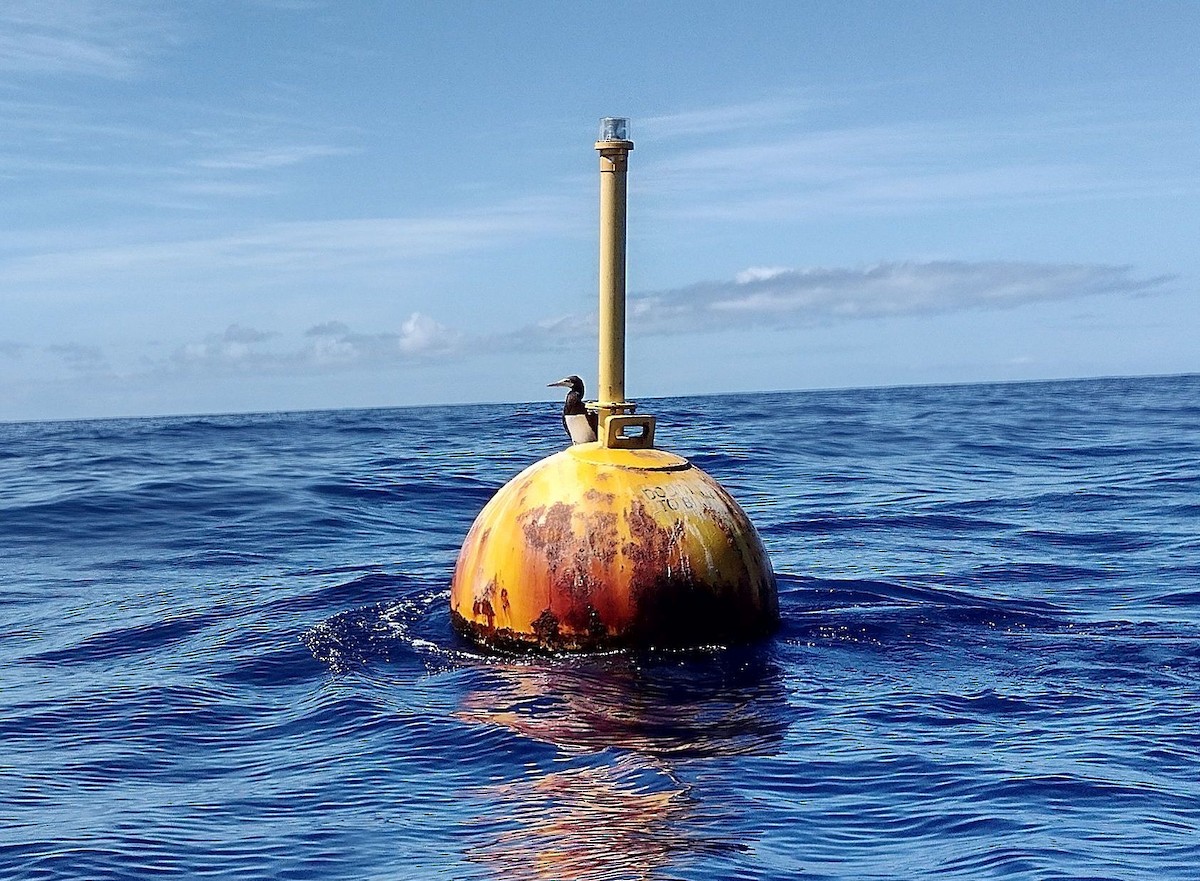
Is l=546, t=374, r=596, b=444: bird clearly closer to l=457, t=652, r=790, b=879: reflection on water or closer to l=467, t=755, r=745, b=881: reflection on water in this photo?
l=457, t=652, r=790, b=879: reflection on water

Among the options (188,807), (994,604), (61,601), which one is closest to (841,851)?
(188,807)

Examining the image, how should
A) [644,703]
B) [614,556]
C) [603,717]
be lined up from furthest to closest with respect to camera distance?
[614,556] → [644,703] → [603,717]

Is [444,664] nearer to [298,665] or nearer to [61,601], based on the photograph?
[298,665]

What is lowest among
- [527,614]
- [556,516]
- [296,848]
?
[296,848]

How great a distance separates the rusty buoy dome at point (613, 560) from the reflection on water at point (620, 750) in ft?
0.64

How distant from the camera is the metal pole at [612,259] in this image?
27.4ft

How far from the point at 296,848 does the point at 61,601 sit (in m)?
6.44

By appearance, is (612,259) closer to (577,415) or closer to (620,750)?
(577,415)

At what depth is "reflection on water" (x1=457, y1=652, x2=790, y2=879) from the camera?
200 inches

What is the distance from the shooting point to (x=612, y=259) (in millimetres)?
8430

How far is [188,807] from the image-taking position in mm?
5711

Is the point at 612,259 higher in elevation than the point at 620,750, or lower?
higher

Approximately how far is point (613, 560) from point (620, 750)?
157 centimetres

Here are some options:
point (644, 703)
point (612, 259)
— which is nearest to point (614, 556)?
point (644, 703)
